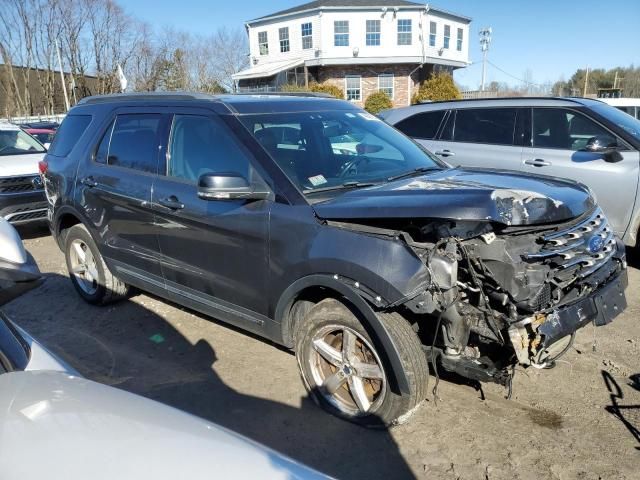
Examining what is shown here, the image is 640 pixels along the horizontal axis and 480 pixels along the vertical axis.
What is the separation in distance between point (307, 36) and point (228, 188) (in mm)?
34337

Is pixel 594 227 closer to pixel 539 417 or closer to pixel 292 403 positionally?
pixel 539 417

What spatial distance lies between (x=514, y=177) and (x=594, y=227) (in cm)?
58

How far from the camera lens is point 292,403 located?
3.43 meters

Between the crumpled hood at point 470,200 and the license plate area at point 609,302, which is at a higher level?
the crumpled hood at point 470,200

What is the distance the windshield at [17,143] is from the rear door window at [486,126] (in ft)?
23.7

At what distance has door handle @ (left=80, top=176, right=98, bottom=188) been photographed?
15.3 feet

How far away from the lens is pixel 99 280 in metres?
5.05

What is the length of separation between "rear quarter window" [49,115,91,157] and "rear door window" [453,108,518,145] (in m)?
4.49

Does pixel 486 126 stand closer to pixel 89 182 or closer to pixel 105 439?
pixel 89 182

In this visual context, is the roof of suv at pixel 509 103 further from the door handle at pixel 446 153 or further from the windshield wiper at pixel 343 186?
the windshield wiper at pixel 343 186

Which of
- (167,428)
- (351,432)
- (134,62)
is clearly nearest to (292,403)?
(351,432)

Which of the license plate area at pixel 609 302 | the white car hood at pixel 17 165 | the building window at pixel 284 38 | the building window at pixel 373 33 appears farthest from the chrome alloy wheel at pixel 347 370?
the building window at pixel 284 38

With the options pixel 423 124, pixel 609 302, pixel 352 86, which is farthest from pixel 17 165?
pixel 352 86

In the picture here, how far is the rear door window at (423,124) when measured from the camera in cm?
706
